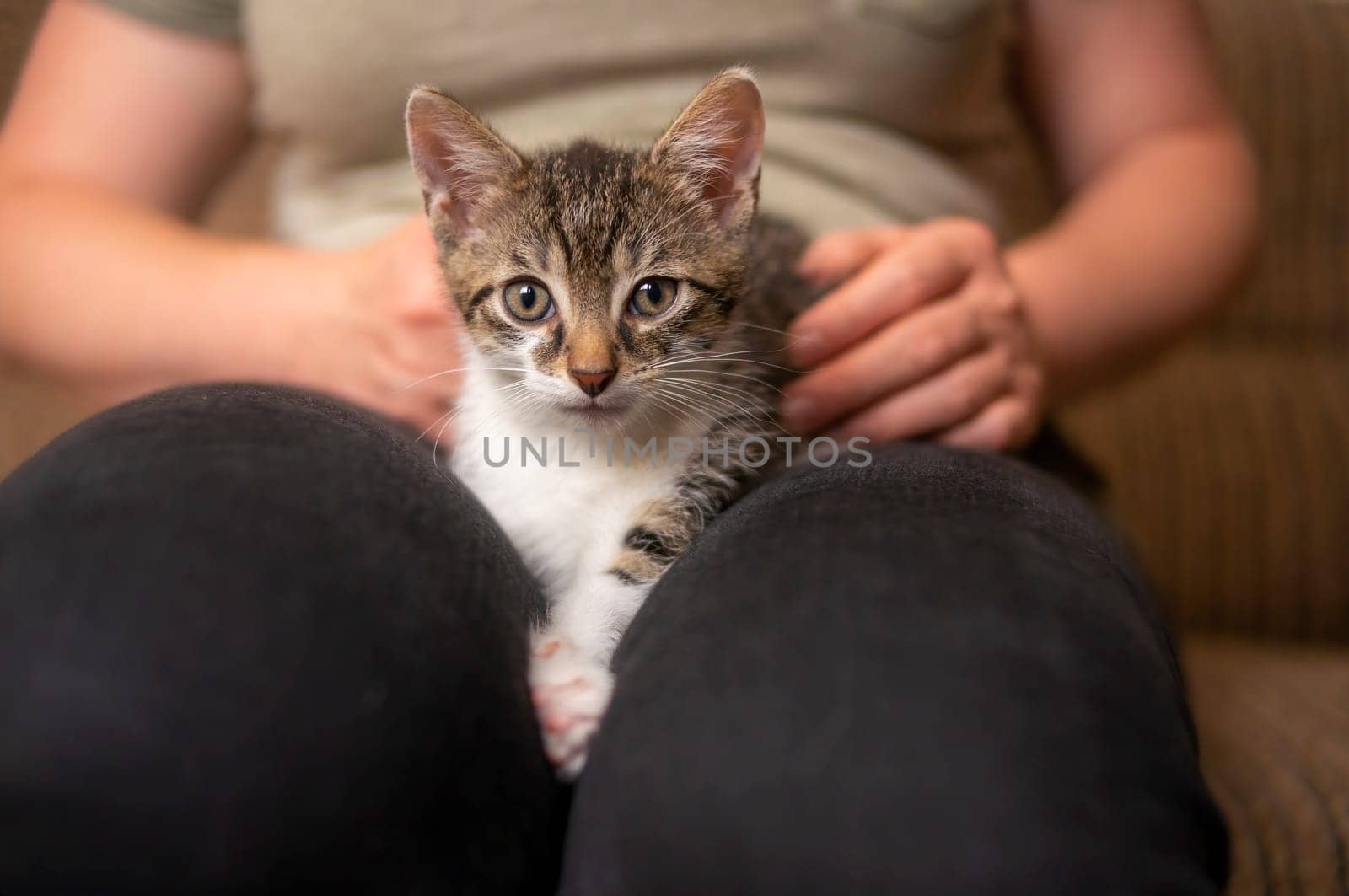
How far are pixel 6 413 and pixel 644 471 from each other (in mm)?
1400

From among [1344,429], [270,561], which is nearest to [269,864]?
[270,561]

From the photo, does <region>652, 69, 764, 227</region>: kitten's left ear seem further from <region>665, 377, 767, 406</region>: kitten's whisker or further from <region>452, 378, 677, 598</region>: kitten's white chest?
<region>452, 378, 677, 598</region>: kitten's white chest

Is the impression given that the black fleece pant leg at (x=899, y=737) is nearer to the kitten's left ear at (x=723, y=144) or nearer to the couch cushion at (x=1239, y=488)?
the kitten's left ear at (x=723, y=144)

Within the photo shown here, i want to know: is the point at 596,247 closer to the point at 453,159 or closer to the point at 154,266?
the point at 453,159

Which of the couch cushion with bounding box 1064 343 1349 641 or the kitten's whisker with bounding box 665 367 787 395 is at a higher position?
the kitten's whisker with bounding box 665 367 787 395

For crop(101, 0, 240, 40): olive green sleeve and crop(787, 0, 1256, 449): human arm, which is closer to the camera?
crop(787, 0, 1256, 449): human arm

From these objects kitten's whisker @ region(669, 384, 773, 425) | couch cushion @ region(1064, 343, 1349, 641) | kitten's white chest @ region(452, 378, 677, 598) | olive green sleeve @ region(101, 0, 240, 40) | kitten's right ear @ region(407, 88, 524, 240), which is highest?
olive green sleeve @ region(101, 0, 240, 40)

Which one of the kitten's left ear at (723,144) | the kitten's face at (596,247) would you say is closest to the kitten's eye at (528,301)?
the kitten's face at (596,247)

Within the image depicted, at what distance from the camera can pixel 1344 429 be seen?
6.74 feet

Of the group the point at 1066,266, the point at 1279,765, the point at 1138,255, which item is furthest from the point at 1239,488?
the point at 1279,765

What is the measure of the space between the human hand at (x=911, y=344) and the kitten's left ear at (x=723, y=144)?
153 mm

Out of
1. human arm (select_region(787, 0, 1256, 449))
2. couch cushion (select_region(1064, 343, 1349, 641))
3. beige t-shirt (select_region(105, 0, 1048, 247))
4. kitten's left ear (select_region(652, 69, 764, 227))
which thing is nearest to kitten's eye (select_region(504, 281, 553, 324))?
kitten's left ear (select_region(652, 69, 764, 227))

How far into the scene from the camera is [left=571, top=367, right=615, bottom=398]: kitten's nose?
98cm

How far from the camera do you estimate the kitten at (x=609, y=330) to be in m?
1.02
